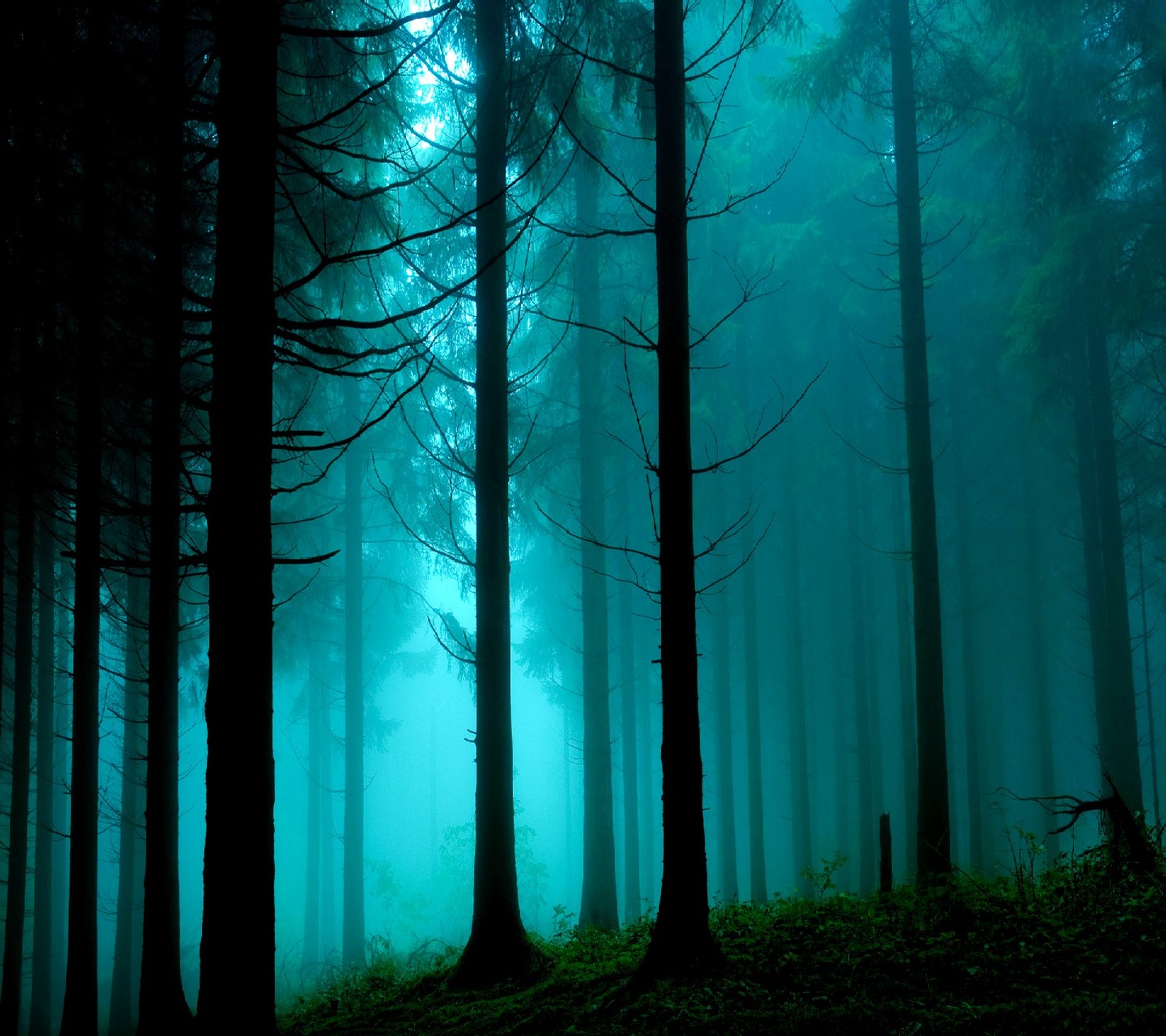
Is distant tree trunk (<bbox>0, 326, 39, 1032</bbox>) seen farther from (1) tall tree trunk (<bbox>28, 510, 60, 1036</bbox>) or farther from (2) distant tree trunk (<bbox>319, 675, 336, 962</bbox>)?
(2) distant tree trunk (<bbox>319, 675, 336, 962</bbox>)

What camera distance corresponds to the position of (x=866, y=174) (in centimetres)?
1622

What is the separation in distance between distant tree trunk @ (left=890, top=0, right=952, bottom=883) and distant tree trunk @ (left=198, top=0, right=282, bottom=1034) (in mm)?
6504

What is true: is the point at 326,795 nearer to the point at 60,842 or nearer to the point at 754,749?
the point at 60,842

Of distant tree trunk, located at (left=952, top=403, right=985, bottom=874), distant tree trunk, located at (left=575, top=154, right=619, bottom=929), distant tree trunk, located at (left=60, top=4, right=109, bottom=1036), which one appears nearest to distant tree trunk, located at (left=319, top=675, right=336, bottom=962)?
distant tree trunk, located at (left=575, top=154, right=619, bottom=929)

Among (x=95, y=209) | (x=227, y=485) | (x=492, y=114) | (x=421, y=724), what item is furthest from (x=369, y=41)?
(x=421, y=724)

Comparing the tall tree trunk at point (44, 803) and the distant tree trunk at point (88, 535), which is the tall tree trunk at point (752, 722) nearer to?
the distant tree trunk at point (88, 535)

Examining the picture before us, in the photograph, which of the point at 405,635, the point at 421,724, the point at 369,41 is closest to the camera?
the point at 369,41

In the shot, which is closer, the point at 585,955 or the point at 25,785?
the point at 585,955

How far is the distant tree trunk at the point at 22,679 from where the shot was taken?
8.80 meters

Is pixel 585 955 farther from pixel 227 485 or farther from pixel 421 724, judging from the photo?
pixel 421 724

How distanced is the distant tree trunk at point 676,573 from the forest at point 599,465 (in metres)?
0.03

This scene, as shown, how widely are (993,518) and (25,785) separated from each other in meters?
20.0

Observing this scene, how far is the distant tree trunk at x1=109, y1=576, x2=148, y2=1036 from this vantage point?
11.1m

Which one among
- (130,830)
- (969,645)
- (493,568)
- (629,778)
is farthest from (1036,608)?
(130,830)
